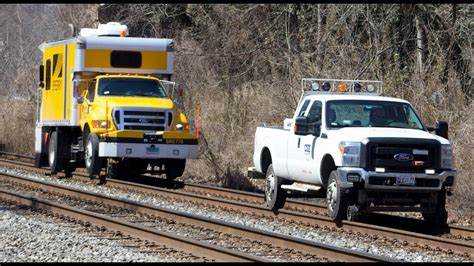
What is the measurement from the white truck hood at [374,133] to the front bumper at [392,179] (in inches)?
19.7

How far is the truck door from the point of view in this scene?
16969mm

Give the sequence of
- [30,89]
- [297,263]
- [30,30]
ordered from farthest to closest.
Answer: [30,30]
[30,89]
[297,263]

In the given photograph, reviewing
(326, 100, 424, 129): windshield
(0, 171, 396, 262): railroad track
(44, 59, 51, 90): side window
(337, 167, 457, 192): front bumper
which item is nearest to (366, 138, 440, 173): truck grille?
(337, 167, 457, 192): front bumper

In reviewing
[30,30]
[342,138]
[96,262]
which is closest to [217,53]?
[342,138]

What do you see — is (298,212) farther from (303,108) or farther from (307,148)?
(303,108)

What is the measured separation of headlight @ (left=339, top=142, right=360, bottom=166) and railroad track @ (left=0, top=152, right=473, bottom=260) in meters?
0.92

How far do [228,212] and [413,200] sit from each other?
4.18m

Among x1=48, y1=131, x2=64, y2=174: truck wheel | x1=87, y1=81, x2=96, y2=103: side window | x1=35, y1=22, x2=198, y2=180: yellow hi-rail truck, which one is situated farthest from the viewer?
x1=48, y1=131, x2=64, y2=174: truck wheel

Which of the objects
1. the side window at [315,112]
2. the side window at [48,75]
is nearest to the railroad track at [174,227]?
the side window at [315,112]

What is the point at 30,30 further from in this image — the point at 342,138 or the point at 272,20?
the point at 342,138

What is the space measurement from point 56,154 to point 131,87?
11.1 feet

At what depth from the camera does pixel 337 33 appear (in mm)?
29531

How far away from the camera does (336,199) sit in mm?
15914

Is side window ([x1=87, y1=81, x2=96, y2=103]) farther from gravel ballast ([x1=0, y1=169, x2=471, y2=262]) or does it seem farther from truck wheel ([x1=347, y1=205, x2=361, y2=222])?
truck wheel ([x1=347, y1=205, x2=361, y2=222])
